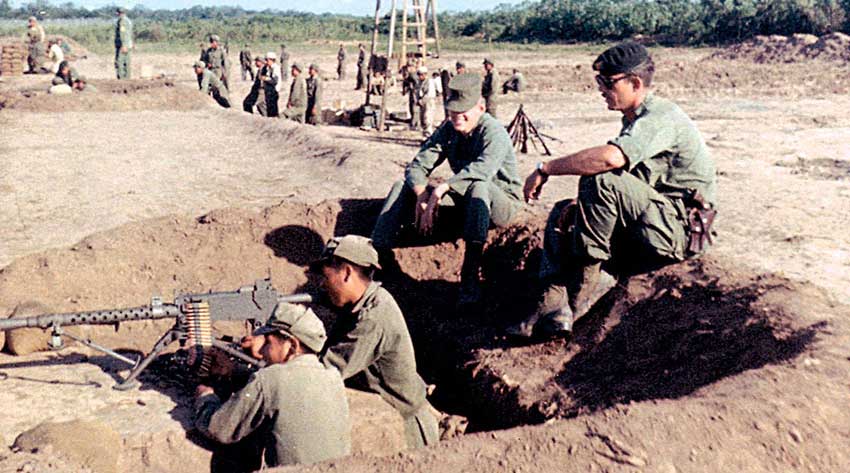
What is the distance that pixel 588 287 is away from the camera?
555cm

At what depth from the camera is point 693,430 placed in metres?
3.52

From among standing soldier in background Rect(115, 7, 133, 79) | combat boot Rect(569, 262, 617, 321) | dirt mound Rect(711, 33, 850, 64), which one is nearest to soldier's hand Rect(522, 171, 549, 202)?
combat boot Rect(569, 262, 617, 321)

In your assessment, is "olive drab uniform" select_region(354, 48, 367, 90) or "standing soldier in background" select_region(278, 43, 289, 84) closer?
"olive drab uniform" select_region(354, 48, 367, 90)

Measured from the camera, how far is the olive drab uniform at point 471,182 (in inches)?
248

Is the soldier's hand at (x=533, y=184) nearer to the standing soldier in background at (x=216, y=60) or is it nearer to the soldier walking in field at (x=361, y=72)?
the standing soldier in background at (x=216, y=60)

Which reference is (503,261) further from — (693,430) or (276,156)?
(276,156)

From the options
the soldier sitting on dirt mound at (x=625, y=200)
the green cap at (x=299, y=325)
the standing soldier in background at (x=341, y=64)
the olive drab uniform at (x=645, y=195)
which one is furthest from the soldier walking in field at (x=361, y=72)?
the green cap at (x=299, y=325)

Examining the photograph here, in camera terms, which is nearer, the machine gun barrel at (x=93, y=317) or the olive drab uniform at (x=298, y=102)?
the machine gun barrel at (x=93, y=317)

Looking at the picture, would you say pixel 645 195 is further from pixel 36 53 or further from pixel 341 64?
pixel 36 53

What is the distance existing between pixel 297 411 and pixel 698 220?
9.67 ft

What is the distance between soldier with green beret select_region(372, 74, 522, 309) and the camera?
6289 millimetres

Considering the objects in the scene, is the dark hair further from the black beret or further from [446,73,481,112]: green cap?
[446,73,481,112]: green cap

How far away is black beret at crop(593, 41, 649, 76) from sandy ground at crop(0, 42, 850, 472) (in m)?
1.55

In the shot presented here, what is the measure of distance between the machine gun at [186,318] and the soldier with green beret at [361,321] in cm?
54
